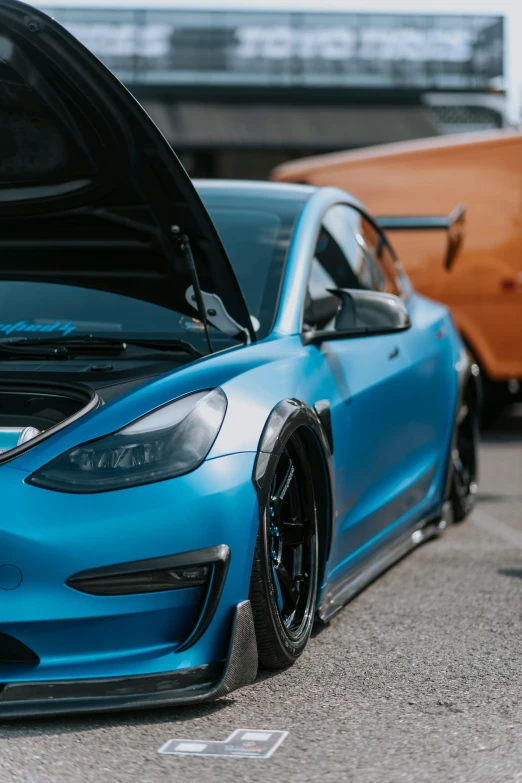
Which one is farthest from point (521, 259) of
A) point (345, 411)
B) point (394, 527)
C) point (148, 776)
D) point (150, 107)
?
point (150, 107)

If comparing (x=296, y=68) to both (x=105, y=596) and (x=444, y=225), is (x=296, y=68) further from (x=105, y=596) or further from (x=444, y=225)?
(x=105, y=596)

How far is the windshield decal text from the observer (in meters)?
3.85

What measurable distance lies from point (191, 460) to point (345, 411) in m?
0.97

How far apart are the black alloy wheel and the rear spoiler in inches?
90.3

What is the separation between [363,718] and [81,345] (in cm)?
134

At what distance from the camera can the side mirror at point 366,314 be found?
404 cm

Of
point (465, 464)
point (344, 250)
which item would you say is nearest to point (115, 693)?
point (344, 250)

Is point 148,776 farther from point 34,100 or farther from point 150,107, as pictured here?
point 150,107

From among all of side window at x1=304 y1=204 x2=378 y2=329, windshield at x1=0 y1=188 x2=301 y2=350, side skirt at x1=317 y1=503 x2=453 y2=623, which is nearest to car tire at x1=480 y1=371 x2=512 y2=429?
side skirt at x1=317 y1=503 x2=453 y2=623

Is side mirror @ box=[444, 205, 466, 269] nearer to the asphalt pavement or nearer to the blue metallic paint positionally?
the asphalt pavement

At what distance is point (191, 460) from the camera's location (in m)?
3.03

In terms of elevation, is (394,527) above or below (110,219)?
below

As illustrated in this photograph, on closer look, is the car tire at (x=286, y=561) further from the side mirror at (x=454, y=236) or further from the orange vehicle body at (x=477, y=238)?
the orange vehicle body at (x=477, y=238)

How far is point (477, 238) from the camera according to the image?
32.0 feet
